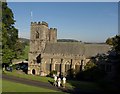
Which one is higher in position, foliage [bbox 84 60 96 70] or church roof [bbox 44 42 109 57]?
church roof [bbox 44 42 109 57]

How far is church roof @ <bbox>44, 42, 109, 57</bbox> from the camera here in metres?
62.7

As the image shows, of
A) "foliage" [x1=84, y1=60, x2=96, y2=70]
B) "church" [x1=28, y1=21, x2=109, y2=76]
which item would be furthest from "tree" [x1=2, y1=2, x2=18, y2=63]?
"foliage" [x1=84, y1=60, x2=96, y2=70]

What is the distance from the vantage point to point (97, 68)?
57812 millimetres

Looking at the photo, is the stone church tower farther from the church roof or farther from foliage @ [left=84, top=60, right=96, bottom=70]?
foliage @ [left=84, top=60, right=96, bottom=70]

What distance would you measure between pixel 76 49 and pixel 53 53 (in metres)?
4.96

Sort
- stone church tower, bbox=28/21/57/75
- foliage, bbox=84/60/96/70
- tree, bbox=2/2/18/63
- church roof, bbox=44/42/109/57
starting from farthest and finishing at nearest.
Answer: stone church tower, bbox=28/21/57/75, church roof, bbox=44/42/109/57, foliage, bbox=84/60/96/70, tree, bbox=2/2/18/63

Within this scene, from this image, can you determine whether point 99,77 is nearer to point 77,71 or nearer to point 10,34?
point 77,71

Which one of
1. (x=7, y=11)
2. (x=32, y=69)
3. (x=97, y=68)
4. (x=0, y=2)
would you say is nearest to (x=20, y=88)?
(x=0, y=2)

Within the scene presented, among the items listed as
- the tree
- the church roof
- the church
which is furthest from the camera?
the church roof

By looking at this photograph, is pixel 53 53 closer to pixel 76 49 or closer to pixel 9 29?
pixel 76 49

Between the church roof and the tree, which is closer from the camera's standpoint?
the tree

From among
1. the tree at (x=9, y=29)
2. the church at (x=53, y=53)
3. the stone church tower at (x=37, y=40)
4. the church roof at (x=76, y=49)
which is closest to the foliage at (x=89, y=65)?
the church at (x=53, y=53)

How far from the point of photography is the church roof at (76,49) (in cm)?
6266

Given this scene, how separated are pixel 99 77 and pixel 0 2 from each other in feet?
75.5
